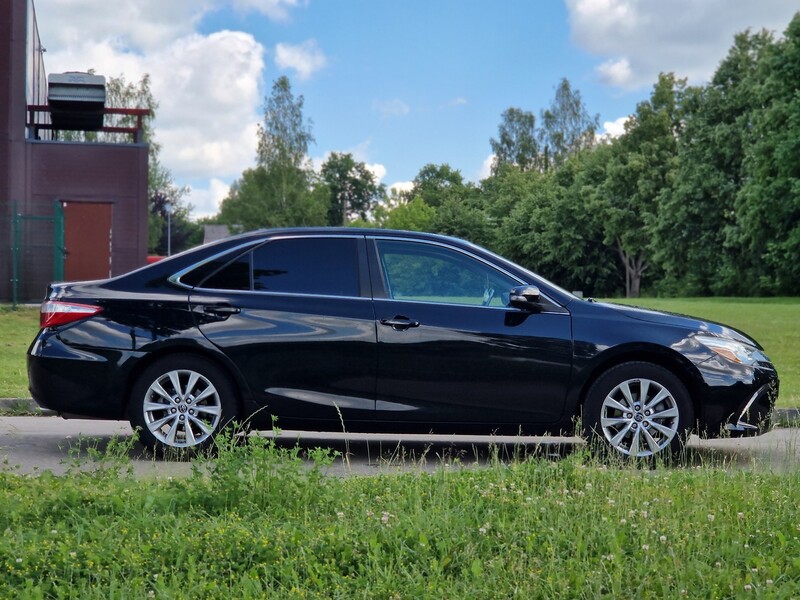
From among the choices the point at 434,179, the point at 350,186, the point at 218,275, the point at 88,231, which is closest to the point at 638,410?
the point at 218,275

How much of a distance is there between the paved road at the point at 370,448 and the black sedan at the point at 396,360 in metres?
0.30

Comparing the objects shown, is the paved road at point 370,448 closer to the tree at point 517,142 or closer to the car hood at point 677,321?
the car hood at point 677,321

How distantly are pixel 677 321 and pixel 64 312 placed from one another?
4459 millimetres

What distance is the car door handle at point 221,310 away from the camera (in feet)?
25.3

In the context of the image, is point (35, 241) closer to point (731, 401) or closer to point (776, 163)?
point (731, 401)

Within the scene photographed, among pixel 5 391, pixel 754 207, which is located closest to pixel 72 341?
pixel 5 391

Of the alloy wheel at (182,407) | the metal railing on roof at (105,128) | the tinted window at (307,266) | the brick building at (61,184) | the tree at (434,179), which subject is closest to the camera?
the alloy wheel at (182,407)

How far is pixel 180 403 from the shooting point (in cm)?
763

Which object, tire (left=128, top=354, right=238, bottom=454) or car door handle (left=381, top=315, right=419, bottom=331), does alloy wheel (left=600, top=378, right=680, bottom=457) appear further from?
tire (left=128, top=354, right=238, bottom=454)

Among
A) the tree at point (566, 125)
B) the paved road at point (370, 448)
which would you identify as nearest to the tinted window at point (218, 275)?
the paved road at point (370, 448)

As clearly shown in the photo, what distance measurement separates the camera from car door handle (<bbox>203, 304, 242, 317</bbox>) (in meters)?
7.73

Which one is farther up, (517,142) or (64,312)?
(517,142)

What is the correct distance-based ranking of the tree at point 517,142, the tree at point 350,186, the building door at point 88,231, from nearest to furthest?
the building door at point 88,231 → the tree at point 517,142 → the tree at point 350,186

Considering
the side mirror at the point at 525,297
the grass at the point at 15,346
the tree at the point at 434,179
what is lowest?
the grass at the point at 15,346
